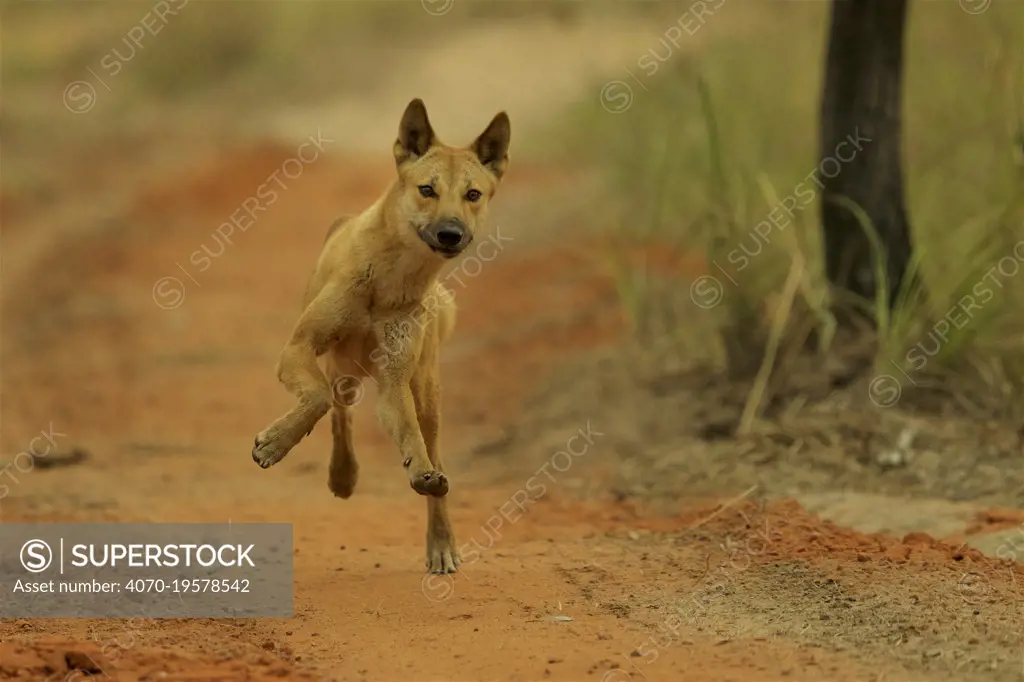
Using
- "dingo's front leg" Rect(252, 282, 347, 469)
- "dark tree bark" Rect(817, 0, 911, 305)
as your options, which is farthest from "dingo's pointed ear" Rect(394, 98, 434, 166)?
"dark tree bark" Rect(817, 0, 911, 305)

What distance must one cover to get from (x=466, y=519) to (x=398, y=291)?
2.91 metres

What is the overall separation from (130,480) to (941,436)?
622 centimetres

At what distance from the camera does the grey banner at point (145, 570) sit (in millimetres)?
6613

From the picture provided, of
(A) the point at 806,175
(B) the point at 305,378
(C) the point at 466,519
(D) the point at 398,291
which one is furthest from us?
(A) the point at 806,175

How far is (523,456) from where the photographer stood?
11.2 m

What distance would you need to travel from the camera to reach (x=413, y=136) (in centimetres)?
691

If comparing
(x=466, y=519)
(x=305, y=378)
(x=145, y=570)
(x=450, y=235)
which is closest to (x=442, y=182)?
(x=450, y=235)

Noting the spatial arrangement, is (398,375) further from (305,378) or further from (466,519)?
(466,519)

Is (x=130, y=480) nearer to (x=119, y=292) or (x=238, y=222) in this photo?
(x=119, y=292)

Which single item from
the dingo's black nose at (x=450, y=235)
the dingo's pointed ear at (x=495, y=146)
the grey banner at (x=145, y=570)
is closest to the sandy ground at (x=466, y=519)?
the grey banner at (x=145, y=570)

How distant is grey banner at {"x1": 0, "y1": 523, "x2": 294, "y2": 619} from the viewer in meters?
6.61

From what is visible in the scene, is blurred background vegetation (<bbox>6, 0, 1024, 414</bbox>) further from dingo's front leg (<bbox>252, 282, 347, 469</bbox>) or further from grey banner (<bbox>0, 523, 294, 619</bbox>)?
grey banner (<bbox>0, 523, 294, 619</bbox>)

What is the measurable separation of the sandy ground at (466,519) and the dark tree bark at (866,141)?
234 cm

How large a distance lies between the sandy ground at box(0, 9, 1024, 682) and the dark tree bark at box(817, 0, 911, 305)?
2.34 meters
